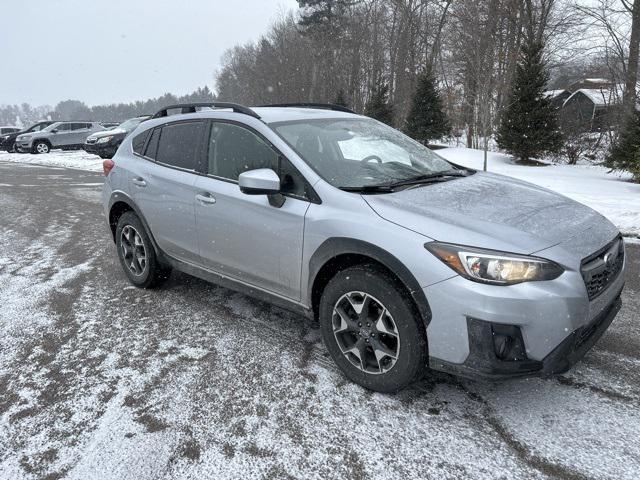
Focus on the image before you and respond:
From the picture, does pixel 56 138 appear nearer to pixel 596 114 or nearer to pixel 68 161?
pixel 68 161

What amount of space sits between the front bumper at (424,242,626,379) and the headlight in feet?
0.11

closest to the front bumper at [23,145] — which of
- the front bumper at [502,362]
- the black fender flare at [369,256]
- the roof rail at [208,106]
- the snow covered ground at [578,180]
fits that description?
the snow covered ground at [578,180]

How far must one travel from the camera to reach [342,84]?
3656cm

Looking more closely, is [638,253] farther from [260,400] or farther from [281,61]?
[281,61]

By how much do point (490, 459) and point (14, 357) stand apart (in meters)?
3.10

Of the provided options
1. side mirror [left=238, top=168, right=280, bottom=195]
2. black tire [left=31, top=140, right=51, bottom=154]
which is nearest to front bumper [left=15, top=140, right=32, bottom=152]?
black tire [left=31, top=140, right=51, bottom=154]

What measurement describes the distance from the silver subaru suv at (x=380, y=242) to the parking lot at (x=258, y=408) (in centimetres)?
33

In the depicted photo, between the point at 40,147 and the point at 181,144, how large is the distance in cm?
2756

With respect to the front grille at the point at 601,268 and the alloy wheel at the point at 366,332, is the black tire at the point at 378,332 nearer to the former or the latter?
the alloy wheel at the point at 366,332

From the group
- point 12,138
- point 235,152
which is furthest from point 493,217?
point 12,138

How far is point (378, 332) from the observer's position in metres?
2.66

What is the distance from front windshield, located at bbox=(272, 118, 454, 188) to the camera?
→ 10.2 feet

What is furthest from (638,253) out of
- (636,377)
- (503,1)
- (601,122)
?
(503,1)

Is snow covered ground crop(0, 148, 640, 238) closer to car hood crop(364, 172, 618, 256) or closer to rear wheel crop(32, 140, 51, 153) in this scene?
rear wheel crop(32, 140, 51, 153)
